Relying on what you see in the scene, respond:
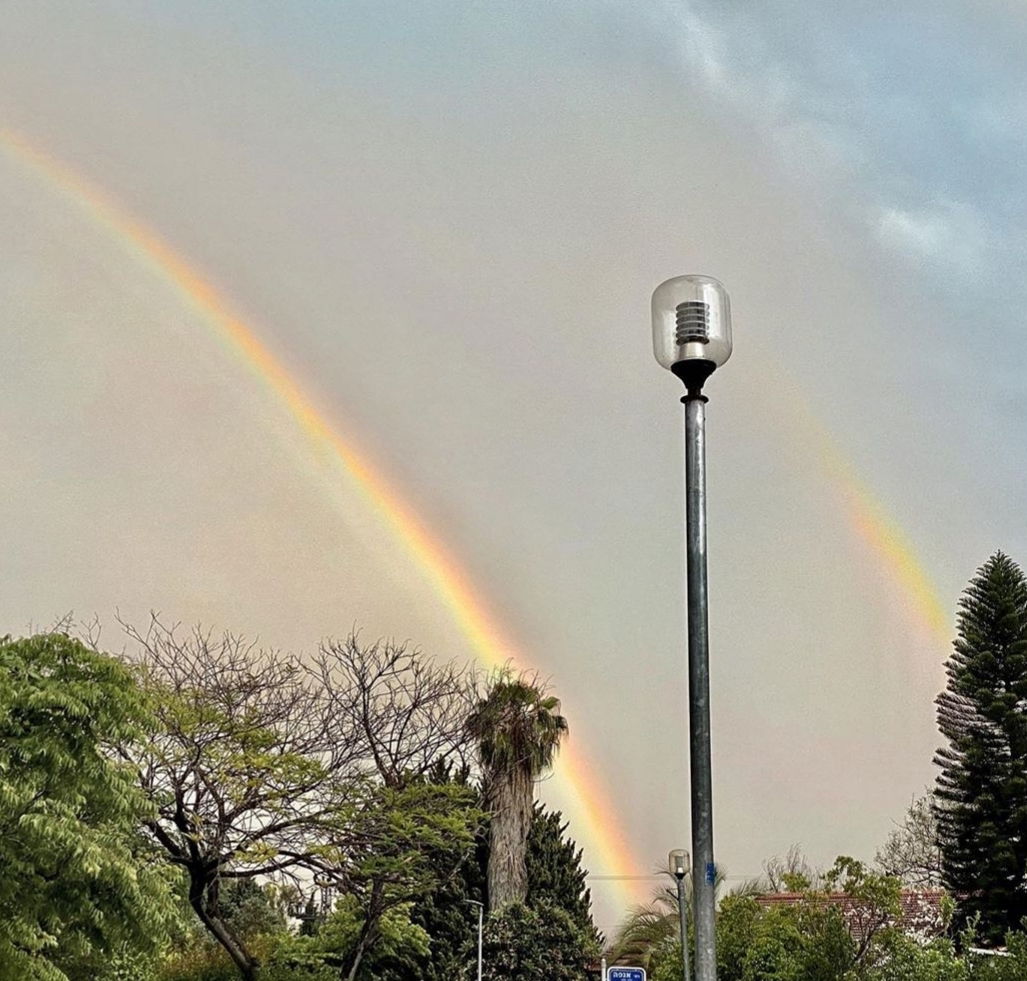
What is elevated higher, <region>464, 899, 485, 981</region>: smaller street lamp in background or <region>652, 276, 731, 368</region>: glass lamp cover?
<region>464, 899, 485, 981</region>: smaller street lamp in background

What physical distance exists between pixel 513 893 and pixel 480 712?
4548mm

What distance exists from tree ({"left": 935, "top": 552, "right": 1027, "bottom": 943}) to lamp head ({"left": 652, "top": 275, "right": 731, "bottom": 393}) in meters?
28.6

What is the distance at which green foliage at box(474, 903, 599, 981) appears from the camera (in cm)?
Result: 2916

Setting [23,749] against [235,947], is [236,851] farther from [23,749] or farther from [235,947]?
[23,749]

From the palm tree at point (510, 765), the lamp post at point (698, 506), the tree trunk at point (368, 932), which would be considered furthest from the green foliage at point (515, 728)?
the lamp post at point (698, 506)

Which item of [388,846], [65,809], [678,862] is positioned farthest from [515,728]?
[65,809]

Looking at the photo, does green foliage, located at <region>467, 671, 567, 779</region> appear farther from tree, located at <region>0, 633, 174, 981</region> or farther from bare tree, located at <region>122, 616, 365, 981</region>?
tree, located at <region>0, 633, 174, 981</region>

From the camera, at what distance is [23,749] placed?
33.7ft

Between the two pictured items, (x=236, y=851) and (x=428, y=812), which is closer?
(x=236, y=851)

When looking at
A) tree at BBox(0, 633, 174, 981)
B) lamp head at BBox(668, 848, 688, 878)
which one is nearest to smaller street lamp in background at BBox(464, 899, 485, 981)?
lamp head at BBox(668, 848, 688, 878)

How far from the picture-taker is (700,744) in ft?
15.5

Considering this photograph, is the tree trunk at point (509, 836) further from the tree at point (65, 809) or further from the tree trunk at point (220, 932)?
the tree at point (65, 809)

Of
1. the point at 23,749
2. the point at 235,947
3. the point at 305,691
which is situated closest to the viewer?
the point at 23,749

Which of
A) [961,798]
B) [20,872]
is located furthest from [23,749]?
[961,798]
